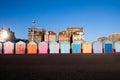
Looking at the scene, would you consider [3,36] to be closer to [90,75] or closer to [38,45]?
[38,45]

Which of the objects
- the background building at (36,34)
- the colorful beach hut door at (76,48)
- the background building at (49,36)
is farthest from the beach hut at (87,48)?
the background building at (36,34)

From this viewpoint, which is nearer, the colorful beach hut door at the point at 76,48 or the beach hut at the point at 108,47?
the colorful beach hut door at the point at 76,48

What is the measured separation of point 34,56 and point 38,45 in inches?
146

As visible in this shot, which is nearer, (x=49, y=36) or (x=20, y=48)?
(x=20, y=48)

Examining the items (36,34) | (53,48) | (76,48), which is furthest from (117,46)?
(36,34)

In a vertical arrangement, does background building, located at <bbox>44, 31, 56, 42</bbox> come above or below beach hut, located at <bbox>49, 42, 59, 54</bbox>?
above

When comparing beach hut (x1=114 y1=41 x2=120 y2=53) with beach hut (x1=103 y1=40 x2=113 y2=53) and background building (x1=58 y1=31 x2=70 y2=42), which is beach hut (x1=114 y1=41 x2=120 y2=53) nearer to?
beach hut (x1=103 y1=40 x2=113 y2=53)

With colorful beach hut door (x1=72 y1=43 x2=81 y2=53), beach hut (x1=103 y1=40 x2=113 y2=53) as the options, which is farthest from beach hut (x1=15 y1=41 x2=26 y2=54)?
beach hut (x1=103 y1=40 x2=113 y2=53)

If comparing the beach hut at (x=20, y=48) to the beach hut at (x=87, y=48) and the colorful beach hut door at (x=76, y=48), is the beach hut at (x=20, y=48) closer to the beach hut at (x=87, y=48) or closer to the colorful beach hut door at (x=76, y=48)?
the colorful beach hut door at (x=76, y=48)

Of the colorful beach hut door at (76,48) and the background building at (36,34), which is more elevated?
the background building at (36,34)

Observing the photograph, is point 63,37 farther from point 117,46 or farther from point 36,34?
point 117,46

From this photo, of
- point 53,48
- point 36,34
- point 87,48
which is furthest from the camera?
point 36,34

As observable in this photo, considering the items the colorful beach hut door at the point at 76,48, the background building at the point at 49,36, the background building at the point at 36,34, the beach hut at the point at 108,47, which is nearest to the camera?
the colorful beach hut door at the point at 76,48

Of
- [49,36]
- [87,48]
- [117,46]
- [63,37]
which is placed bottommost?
[87,48]
